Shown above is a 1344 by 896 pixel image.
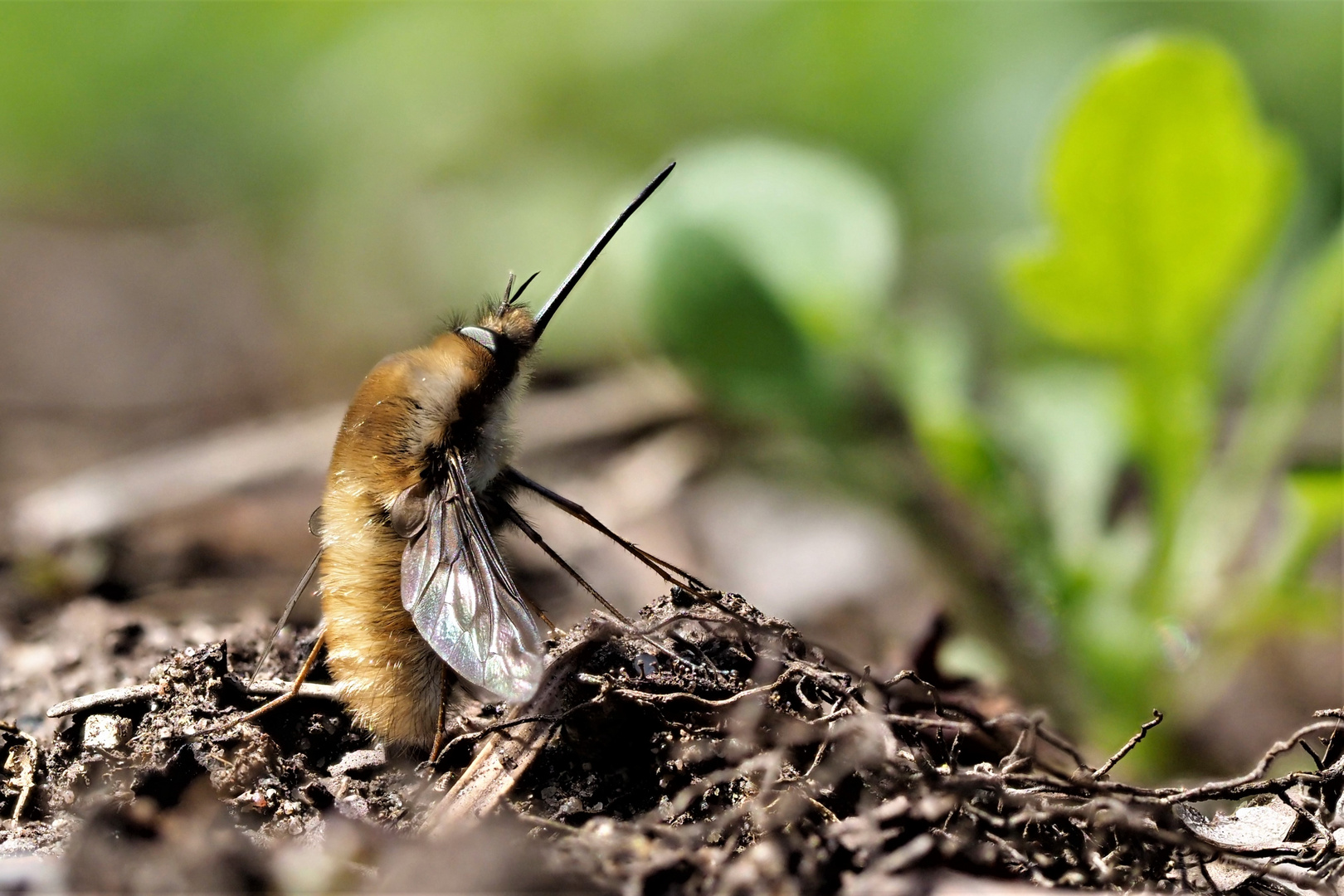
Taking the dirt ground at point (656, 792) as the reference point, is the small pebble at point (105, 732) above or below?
above

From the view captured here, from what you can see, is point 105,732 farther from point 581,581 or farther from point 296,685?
point 581,581

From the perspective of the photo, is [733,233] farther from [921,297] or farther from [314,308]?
[314,308]

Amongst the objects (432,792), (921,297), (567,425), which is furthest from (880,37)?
(432,792)

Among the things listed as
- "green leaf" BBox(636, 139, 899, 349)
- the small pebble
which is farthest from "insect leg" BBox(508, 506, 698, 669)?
"green leaf" BBox(636, 139, 899, 349)

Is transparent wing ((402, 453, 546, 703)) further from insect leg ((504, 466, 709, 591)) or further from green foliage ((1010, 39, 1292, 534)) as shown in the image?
green foliage ((1010, 39, 1292, 534))

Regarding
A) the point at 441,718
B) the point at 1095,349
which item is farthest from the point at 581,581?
the point at 1095,349

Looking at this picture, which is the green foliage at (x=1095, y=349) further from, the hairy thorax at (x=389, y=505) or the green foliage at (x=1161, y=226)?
the hairy thorax at (x=389, y=505)

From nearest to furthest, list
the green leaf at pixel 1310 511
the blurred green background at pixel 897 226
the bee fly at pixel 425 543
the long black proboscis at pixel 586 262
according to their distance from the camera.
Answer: the bee fly at pixel 425 543 < the long black proboscis at pixel 586 262 < the green leaf at pixel 1310 511 < the blurred green background at pixel 897 226

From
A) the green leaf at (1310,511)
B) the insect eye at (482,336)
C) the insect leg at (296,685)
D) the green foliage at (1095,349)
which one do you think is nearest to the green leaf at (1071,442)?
the green foliage at (1095,349)
